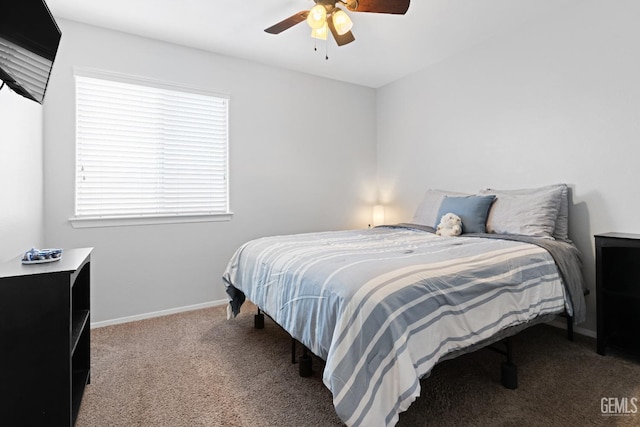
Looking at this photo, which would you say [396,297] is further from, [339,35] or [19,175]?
[19,175]

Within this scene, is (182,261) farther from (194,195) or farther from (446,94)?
(446,94)

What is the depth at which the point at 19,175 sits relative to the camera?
6.44ft

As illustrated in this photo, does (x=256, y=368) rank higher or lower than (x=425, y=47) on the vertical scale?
lower

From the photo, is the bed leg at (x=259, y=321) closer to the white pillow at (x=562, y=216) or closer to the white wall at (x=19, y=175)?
the white wall at (x=19, y=175)

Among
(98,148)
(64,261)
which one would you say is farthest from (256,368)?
(98,148)

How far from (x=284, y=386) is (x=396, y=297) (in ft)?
3.18

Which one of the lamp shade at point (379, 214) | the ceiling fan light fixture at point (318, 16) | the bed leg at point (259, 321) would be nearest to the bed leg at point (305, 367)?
the bed leg at point (259, 321)

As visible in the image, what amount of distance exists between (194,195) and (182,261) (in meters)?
0.67

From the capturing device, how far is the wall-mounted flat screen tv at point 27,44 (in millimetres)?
1188

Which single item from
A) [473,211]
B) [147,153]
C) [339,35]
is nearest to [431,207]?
[473,211]

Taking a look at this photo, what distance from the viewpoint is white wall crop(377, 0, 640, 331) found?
2305mm

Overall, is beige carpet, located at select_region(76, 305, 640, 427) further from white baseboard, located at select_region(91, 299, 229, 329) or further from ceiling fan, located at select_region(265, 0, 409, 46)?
ceiling fan, located at select_region(265, 0, 409, 46)

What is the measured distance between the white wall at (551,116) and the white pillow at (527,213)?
0.26 m

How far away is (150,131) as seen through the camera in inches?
118
